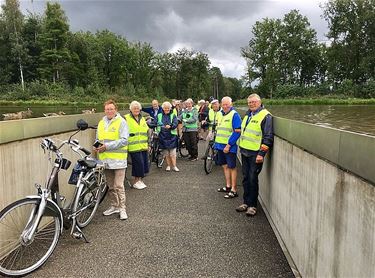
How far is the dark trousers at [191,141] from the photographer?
12.8m

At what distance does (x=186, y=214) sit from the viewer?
6.61 m

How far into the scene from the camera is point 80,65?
72.1 meters

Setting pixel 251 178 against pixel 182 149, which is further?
pixel 182 149

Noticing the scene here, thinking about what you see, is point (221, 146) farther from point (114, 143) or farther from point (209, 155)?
point (114, 143)

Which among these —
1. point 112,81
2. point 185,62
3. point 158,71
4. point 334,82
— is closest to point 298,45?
point 334,82

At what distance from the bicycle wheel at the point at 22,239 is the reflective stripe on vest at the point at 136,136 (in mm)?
3251

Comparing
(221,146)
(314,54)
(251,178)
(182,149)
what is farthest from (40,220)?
(314,54)

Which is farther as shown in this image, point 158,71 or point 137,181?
point 158,71

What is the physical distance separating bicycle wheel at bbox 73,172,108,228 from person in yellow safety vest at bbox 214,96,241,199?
2649mm

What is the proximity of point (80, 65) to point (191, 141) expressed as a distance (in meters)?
63.9

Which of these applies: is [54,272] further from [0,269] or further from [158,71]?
[158,71]

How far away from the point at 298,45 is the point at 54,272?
79200 mm

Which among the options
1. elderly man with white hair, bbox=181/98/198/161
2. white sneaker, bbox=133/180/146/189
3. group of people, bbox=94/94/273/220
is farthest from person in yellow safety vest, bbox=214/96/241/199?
elderly man with white hair, bbox=181/98/198/161

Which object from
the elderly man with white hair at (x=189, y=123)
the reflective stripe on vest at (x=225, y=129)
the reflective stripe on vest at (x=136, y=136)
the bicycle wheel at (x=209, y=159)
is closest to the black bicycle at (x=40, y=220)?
the reflective stripe on vest at (x=136, y=136)
